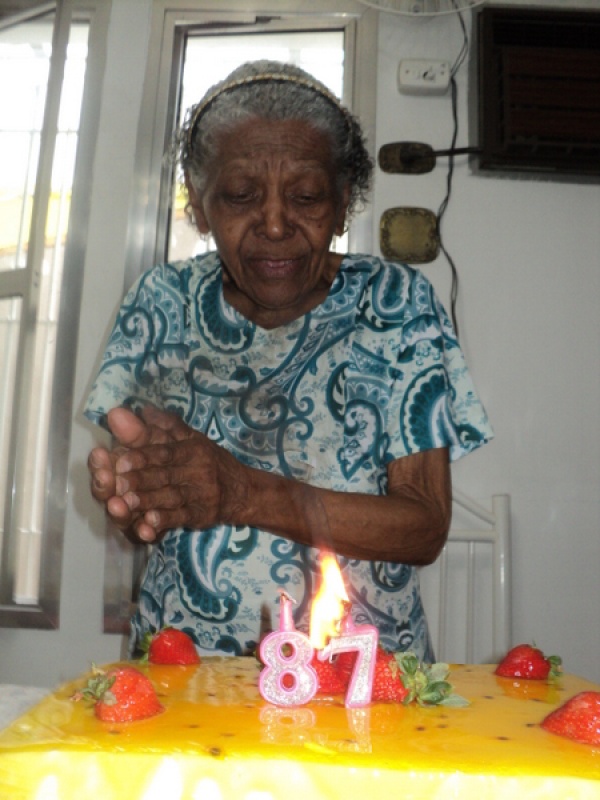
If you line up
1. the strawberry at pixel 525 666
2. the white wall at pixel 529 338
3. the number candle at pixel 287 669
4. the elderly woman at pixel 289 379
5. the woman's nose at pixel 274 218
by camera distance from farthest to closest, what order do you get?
the white wall at pixel 529 338 < the woman's nose at pixel 274 218 < the elderly woman at pixel 289 379 < the strawberry at pixel 525 666 < the number candle at pixel 287 669

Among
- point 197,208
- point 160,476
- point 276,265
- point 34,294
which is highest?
point 34,294

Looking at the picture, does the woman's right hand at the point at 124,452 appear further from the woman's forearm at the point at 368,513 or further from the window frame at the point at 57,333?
the window frame at the point at 57,333

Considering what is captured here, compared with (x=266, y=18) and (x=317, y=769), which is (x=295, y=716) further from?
(x=266, y=18)

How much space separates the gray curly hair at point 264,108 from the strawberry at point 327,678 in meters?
0.76

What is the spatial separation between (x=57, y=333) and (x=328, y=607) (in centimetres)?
171

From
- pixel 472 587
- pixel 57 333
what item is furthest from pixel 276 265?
pixel 57 333

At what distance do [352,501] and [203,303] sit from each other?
1.32ft

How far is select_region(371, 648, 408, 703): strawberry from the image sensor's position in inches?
29.1

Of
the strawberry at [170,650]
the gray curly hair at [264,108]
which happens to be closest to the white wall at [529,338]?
the gray curly hair at [264,108]

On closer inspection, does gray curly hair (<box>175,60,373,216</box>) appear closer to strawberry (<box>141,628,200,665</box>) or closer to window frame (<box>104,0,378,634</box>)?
strawberry (<box>141,628,200,665</box>)

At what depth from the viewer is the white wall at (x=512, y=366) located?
6.95ft

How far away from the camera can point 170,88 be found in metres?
2.39

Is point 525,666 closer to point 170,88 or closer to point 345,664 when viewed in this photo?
point 345,664

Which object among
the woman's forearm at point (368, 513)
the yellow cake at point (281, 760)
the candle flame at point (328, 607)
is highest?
the woman's forearm at point (368, 513)
